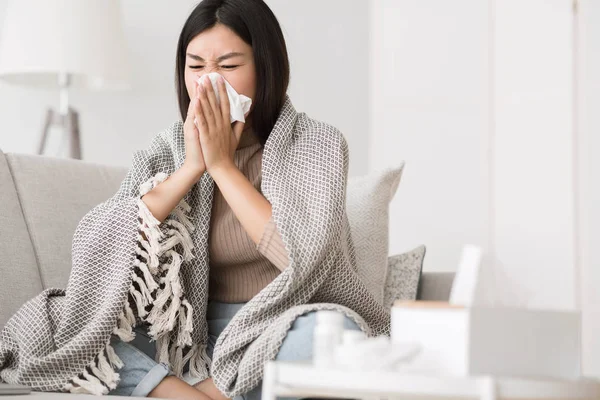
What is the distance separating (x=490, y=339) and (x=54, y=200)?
115 centimetres

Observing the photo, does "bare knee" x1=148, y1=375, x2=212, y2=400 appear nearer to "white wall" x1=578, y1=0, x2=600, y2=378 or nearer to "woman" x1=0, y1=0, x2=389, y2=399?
"woman" x1=0, y1=0, x2=389, y2=399

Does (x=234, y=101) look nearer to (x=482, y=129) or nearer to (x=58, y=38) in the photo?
(x=58, y=38)

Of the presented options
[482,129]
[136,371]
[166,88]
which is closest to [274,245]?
[136,371]

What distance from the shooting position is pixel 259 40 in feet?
5.41

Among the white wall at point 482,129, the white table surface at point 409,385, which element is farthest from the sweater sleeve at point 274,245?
the white wall at point 482,129

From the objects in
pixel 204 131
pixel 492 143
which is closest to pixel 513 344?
pixel 204 131

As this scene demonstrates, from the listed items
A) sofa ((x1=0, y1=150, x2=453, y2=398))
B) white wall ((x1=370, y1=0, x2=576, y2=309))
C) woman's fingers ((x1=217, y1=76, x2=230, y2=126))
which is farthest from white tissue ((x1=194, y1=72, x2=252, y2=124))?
white wall ((x1=370, y1=0, x2=576, y2=309))

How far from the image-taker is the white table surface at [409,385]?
0.85m

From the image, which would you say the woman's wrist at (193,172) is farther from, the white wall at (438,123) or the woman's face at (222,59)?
the white wall at (438,123)

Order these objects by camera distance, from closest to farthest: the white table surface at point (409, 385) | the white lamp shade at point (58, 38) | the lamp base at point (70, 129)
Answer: the white table surface at point (409, 385)
the white lamp shade at point (58, 38)
the lamp base at point (70, 129)

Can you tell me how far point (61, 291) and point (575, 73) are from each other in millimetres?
1877

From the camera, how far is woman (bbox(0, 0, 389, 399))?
1.44 m

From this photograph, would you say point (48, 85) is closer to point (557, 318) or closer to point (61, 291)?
point (61, 291)

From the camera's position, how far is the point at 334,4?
340cm
